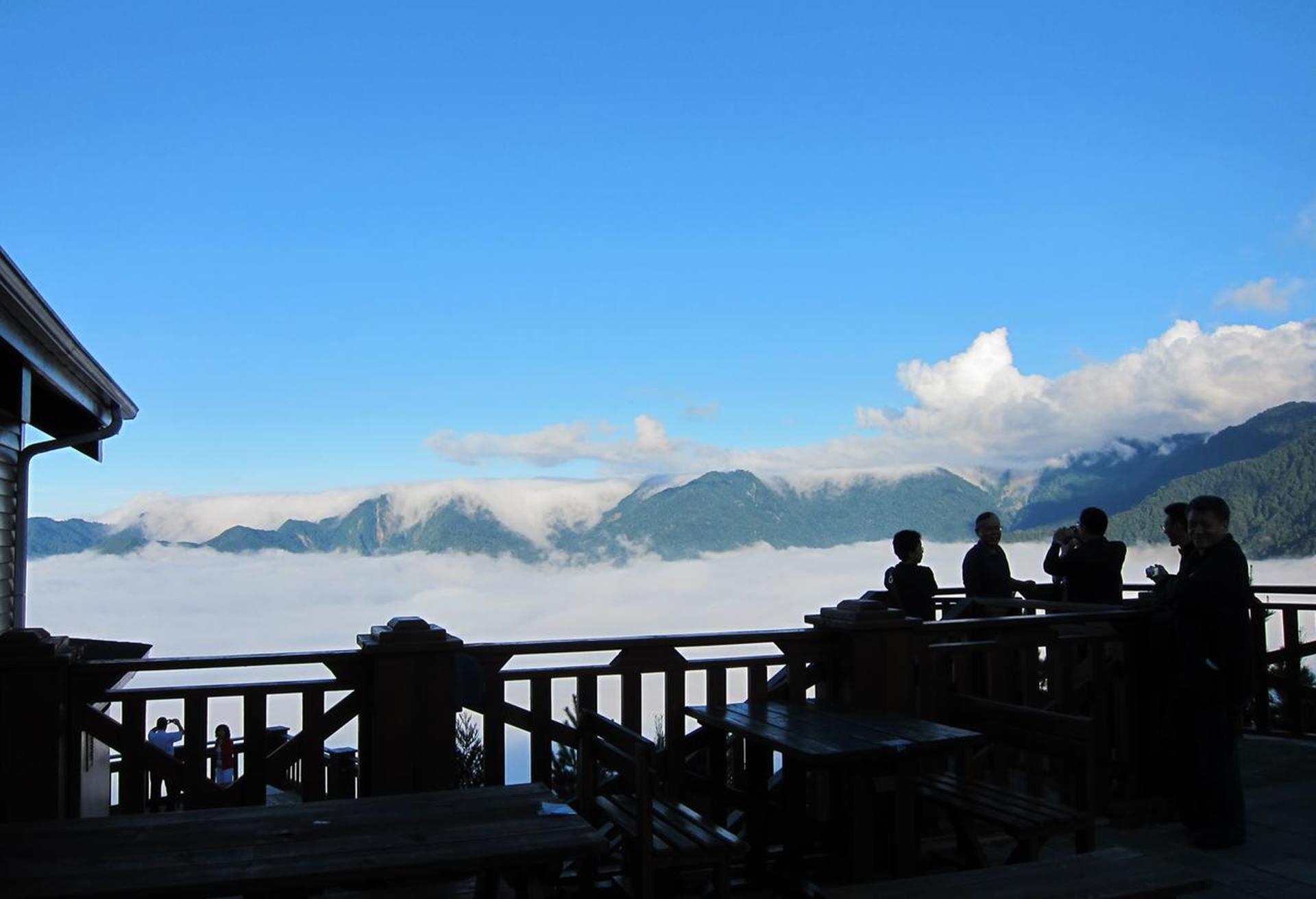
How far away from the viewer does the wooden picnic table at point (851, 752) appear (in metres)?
3.56

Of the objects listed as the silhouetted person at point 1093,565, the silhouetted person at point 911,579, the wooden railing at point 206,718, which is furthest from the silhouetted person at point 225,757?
the silhouetted person at point 1093,565

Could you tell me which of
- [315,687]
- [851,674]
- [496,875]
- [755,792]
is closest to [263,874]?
[496,875]

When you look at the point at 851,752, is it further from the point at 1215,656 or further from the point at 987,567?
the point at 987,567

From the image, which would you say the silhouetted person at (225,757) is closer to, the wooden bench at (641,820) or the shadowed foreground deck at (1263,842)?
the wooden bench at (641,820)

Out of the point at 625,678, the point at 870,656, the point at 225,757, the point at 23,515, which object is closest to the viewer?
the point at 625,678

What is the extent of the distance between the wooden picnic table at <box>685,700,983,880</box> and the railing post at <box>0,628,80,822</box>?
2.27 metres

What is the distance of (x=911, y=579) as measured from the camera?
662cm

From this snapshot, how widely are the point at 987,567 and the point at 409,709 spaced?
484cm

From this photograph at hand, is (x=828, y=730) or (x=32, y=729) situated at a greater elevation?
(x=32, y=729)

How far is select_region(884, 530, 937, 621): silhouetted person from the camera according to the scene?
6.61 meters

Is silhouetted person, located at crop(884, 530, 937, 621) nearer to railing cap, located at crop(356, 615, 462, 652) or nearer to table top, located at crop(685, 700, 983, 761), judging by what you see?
table top, located at crop(685, 700, 983, 761)

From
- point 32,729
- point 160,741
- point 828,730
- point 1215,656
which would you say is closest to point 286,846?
point 32,729

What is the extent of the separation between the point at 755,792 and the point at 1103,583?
3472mm

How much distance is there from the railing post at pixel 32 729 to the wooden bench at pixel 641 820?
5.71ft
